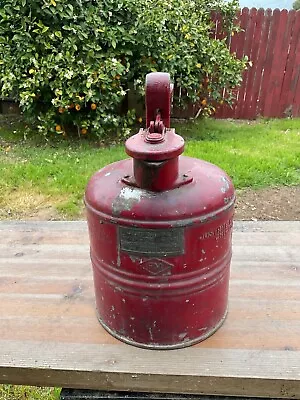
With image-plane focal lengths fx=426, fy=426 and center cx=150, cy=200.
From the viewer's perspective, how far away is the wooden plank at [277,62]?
20.1 feet

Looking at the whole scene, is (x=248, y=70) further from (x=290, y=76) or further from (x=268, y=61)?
(x=290, y=76)

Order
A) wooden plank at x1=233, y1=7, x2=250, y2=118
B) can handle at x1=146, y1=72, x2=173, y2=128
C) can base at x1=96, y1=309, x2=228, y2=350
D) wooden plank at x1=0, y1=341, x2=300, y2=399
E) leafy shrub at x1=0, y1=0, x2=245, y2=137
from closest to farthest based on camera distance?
can handle at x1=146, y1=72, x2=173, y2=128 < wooden plank at x1=0, y1=341, x2=300, y2=399 < can base at x1=96, y1=309, x2=228, y2=350 < leafy shrub at x1=0, y1=0, x2=245, y2=137 < wooden plank at x1=233, y1=7, x2=250, y2=118

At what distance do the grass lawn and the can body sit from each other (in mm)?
1992

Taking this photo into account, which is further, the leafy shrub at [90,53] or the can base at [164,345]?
the leafy shrub at [90,53]

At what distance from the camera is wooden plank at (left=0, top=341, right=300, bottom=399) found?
1.33 metres


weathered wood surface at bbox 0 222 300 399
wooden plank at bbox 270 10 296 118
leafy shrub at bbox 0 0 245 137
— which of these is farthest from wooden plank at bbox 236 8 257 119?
weathered wood surface at bbox 0 222 300 399

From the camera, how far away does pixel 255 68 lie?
6.36m

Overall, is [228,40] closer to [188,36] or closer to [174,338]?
[188,36]

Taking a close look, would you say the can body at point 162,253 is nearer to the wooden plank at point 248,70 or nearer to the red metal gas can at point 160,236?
the red metal gas can at point 160,236

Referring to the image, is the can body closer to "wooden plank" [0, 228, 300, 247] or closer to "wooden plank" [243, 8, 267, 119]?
"wooden plank" [0, 228, 300, 247]

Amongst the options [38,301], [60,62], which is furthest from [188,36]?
[38,301]

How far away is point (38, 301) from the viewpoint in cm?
168

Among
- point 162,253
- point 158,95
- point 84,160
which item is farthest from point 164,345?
point 84,160

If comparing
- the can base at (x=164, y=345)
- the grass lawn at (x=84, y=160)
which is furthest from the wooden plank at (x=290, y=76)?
the can base at (x=164, y=345)
